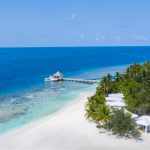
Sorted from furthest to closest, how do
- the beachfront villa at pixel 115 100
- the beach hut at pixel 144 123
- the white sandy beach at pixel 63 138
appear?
the beachfront villa at pixel 115 100
the beach hut at pixel 144 123
the white sandy beach at pixel 63 138

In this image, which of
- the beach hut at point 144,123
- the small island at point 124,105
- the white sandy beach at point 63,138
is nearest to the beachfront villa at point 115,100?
the small island at point 124,105

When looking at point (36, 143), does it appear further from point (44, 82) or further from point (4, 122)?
point (44, 82)

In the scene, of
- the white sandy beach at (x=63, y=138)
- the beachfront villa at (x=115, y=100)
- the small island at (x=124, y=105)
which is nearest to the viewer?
the white sandy beach at (x=63, y=138)

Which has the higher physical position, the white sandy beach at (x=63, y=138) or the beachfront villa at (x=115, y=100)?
the beachfront villa at (x=115, y=100)

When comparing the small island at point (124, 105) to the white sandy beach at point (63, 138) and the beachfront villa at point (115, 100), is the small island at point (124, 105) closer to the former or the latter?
the beachfront villa at point (115, 100)

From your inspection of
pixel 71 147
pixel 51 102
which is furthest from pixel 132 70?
pixel 71 147

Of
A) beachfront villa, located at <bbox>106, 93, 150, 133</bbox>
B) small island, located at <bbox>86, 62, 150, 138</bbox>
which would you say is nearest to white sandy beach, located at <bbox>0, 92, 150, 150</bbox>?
small island, located at <bbox>86, 62, 150, 138</bbox>
